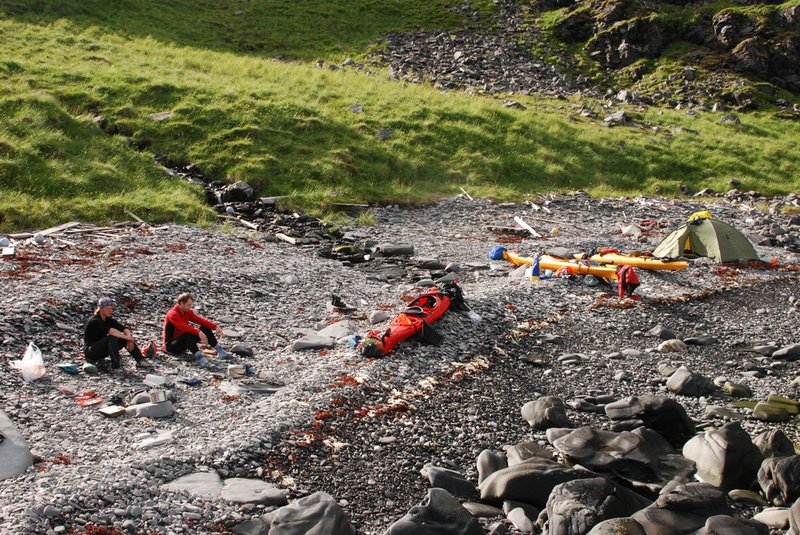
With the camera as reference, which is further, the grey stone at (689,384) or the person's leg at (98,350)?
the grey stone at (689,384)

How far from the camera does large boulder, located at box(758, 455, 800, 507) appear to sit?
10.9 meters

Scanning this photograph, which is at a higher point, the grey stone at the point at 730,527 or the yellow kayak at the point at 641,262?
the grey stone at the point at 730,527

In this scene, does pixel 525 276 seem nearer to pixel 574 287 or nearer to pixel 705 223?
pixel 574 287

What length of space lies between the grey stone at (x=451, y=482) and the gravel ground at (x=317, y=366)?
0.22m

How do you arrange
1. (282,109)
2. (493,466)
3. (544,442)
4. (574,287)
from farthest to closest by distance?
(282,109), (574,287), (544,442), (493,466)

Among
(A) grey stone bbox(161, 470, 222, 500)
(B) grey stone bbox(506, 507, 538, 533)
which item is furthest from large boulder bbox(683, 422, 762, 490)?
(A) grey stone bbox(161, 470, 222, 500)

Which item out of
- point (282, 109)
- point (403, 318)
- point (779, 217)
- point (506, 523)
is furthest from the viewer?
point (282, 109)

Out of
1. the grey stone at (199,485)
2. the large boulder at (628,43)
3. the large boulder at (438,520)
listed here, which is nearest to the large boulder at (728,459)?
the large boulder at (438,520)

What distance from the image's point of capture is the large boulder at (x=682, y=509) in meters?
9.84

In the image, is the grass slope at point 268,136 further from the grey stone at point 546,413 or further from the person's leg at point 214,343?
the grey stone at point 546,413

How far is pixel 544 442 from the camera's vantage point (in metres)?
12.8

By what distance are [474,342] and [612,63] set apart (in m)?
45.8

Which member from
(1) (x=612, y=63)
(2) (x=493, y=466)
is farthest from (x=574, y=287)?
(1) (x=612, y=63)

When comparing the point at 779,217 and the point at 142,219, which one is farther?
the point at 779,217
